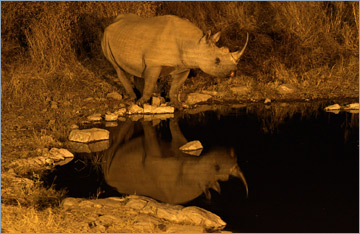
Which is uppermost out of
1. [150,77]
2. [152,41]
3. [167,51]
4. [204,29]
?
[152,41]

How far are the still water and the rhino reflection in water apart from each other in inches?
0.4

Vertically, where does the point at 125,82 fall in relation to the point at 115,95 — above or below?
above

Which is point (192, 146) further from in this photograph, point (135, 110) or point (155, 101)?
point (155, 101)

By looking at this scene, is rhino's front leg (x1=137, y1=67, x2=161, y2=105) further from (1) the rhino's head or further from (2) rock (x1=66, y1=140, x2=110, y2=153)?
(2) rock (x1=66, y1=140, x2=110, y2=153)

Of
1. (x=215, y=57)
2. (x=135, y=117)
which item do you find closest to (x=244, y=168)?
(x=215, y=57)

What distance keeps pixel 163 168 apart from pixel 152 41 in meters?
2.92

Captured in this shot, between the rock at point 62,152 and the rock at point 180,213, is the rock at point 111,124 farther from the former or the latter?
the rock at point 180,213

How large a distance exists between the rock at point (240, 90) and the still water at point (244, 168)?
1.21 m

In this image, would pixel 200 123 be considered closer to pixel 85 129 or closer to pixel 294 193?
pixel 85 129

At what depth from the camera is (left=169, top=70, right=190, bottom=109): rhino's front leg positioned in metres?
9.25

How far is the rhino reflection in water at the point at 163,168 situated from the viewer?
6.01 meters

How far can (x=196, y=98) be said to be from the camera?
9.79 meters

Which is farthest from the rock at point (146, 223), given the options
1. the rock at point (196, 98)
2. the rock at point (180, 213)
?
the rock at point (196, 98)

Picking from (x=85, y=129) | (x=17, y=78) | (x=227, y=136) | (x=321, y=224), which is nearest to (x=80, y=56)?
(x=17, y=78)
